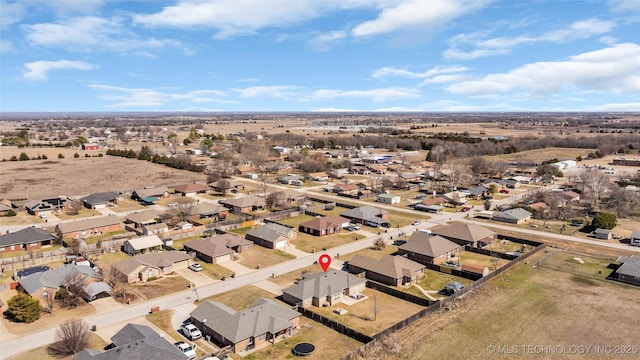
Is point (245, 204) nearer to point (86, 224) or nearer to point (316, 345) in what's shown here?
point (86, 224)

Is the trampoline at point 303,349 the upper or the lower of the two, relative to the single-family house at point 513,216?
lower

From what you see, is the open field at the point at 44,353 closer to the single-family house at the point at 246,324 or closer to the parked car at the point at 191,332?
the parked car at the point at 191,332

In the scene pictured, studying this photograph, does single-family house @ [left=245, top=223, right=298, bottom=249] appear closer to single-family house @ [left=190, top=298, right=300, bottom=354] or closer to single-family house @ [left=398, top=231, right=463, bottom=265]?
single-family house @ [left=398, top=231, right=463, bottom=265]

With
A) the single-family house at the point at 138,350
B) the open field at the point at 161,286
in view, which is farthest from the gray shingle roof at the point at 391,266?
the single-family house at the point at 138,350

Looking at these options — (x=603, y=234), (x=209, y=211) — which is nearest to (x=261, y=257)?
(x=209, y=211)

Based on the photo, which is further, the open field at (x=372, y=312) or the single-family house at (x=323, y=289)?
the single-family house at (x=323, y=289)

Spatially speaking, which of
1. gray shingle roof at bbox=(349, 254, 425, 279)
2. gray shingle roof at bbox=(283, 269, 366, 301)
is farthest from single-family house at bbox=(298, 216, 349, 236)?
gray shingle roof at bbox=(283, 269, 366, 301)
